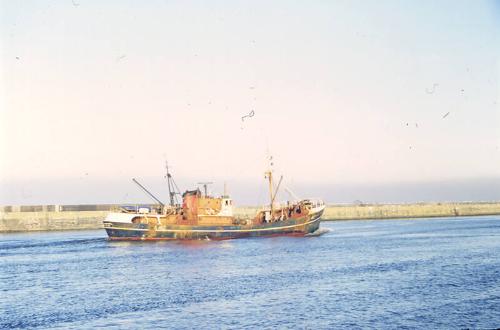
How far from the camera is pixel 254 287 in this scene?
3738cm

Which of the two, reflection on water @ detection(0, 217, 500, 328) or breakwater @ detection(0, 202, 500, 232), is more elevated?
breakwater @ detection(0, 202, 500, 232)

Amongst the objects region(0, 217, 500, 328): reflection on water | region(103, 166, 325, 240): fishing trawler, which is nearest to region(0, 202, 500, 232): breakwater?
region(103, 166, 325, 240): fishing trawler

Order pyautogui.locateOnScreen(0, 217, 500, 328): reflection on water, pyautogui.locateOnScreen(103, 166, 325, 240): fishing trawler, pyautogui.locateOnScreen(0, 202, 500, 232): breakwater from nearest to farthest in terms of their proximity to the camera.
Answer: pyautogui.locateOnScreen(0, 217, 500, 328): reflection on water, pyautogui.locateOnScreen(103, 166, 325, 240): fishing trawler, pyautogui.locateOnScreen(0, 202, 500, 232): breakwater

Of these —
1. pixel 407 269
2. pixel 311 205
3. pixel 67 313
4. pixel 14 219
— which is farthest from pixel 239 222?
pixel 67 313

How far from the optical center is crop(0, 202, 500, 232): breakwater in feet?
332

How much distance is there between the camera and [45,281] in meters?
42.3

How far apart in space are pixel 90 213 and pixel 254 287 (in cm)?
7517

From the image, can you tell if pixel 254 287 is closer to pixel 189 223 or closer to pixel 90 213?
pixel 189 223

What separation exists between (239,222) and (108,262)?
28318 mm

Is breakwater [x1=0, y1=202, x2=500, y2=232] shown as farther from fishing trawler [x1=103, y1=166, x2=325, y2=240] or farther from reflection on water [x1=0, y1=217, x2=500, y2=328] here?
reflection on water [x1=0, y1=217, x2=500, y2=328]

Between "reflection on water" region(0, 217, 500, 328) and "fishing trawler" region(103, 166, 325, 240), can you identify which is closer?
"reflection on water" region(0, 217, 500, 328)

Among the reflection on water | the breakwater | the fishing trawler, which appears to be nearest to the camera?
the reflection on water

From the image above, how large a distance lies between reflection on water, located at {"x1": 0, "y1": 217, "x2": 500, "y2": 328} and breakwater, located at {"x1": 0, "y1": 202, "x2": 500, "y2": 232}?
26.3 m

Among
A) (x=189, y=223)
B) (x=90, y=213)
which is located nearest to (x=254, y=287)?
(x=189, y=223)
